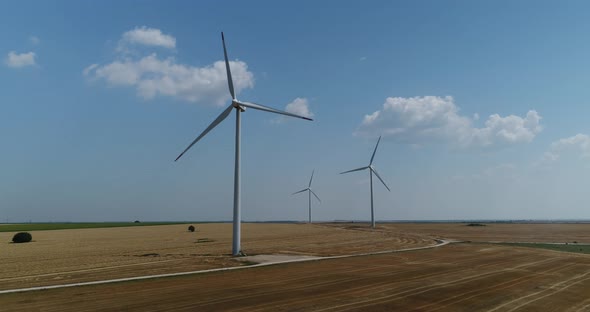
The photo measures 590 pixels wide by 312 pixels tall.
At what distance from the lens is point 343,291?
20094mm

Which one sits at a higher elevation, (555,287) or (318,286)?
(318,286)

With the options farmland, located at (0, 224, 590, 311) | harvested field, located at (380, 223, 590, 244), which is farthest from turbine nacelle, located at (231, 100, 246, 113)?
harvested field, located at (380, 223, 590, 244)

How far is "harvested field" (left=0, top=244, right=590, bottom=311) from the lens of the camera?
16922mm

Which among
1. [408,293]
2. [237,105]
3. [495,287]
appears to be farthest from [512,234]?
[408,293]

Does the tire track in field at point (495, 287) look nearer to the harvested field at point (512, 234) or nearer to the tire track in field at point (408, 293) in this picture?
the tire track in field at point (408, 293)

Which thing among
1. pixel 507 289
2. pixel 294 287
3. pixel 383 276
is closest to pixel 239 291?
pixel 294 287

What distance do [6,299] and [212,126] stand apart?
27.1m

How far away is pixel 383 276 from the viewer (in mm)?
25188

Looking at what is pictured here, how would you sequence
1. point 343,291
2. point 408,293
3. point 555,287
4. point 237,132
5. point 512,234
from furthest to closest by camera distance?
point 512,234
point 237,132
point 555,287
point 343,291
point 408,293

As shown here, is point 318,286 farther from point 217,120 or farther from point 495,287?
point 217,120

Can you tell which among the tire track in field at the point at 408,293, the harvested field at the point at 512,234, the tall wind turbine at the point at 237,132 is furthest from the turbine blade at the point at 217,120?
the harvested field at the point at 512,234

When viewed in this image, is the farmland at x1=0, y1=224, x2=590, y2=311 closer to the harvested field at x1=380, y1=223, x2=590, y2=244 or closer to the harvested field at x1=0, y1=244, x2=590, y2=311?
the harvested field at x1=0, y1=244, x2=590, y2=311

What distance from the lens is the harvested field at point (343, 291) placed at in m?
16.9

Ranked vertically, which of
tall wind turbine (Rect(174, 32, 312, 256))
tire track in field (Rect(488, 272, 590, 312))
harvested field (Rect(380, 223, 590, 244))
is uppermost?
tall wind turbine (Rect(174, 32, 312, 256))
